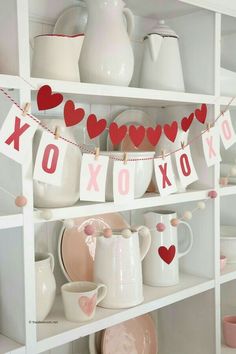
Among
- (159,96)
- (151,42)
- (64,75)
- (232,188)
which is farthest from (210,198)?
(64,75)

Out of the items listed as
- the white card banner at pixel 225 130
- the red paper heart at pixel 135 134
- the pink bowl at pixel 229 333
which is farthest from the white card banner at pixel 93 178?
the pink bowl at pixel 229 333

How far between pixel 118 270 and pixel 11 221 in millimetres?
411

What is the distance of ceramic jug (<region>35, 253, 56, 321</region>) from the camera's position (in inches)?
47.9

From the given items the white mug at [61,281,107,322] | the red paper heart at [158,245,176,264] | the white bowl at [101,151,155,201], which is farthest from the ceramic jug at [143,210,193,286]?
the white mug at [61,281,107,322]

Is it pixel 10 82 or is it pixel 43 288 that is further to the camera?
pixel 43 288

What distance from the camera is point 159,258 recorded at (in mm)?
1545

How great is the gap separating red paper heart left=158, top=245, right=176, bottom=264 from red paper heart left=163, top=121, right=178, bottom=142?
0.34 metres

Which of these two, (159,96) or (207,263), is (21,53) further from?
(207,263)

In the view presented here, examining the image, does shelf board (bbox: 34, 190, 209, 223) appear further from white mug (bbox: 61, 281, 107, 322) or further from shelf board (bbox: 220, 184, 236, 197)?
white mug (bbox: 61, 281, 107, 322)

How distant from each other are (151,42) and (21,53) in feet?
1.74

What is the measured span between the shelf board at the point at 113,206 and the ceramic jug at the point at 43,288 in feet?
0.55

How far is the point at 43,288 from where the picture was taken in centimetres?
123

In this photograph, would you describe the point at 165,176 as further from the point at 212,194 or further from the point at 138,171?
the point at 212,194

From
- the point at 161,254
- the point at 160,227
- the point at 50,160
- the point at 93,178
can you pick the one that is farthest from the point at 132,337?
the point at 50,160
